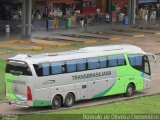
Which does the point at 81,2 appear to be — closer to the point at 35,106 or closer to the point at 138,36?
the point at 138,36

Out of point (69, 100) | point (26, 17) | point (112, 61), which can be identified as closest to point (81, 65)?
point (69, 100)

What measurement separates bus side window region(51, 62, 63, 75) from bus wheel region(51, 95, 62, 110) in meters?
1.12

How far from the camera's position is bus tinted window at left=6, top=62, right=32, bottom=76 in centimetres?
2275

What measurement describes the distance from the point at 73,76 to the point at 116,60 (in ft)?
10.1

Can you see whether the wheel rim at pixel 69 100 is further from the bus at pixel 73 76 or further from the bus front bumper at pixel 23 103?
the bus front bumper at pixel 23 103

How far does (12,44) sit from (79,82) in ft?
66.9

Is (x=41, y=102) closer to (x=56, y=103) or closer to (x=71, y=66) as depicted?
(x=56, y=103)

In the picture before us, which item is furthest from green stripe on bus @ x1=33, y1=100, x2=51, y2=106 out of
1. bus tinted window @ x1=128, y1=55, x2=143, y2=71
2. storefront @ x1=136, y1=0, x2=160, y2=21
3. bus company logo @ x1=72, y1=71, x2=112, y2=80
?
storefront @ x1=136, y1=0, x2=160, y2=21

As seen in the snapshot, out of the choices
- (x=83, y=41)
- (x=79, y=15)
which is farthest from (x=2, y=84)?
(x=79, y=15)

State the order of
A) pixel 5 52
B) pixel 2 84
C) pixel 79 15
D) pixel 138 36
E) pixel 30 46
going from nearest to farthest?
pixel 2 84, pixel 5 52, pixel 30 46, pixel 138 36, pixel 79 15

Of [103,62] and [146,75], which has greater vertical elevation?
[103,62]

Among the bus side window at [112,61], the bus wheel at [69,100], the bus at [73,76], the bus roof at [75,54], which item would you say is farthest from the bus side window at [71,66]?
the bus side window at [112,61]

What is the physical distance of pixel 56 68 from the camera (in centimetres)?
2377

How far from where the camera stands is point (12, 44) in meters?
44.2
